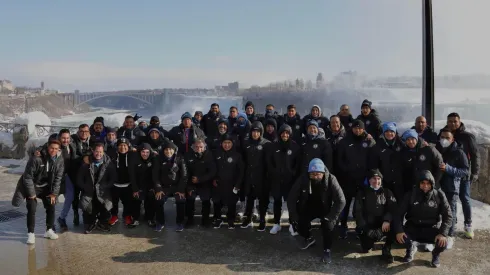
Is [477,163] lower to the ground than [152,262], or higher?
higher

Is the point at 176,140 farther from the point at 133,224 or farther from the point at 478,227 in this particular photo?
the point at 478,227

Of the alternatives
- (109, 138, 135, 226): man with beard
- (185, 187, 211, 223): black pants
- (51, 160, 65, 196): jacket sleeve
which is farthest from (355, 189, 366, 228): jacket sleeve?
(51, 160, 65, 196): jacket sleeve

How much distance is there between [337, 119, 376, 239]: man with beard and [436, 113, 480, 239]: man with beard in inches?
47.5

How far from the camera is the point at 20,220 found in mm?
6266

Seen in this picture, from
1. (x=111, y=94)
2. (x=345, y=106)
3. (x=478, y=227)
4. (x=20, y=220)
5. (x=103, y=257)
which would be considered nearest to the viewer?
(x=103, y=257)

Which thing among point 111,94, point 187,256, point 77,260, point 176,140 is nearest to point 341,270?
point 187,256

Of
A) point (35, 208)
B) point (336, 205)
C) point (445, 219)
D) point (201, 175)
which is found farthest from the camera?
point (201, 175)

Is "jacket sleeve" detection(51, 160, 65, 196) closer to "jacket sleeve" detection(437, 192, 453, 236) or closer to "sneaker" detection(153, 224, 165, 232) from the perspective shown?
"sneaker" detection(153, 224, 165, 232)

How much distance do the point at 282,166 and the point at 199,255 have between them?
1.81m

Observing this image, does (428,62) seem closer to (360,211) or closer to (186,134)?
(360,211)

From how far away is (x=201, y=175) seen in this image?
5.91m

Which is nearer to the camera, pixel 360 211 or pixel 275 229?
pixel 360 211

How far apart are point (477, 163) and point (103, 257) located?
210 inches

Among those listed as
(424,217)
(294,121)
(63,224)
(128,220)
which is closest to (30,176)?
(63,224)
